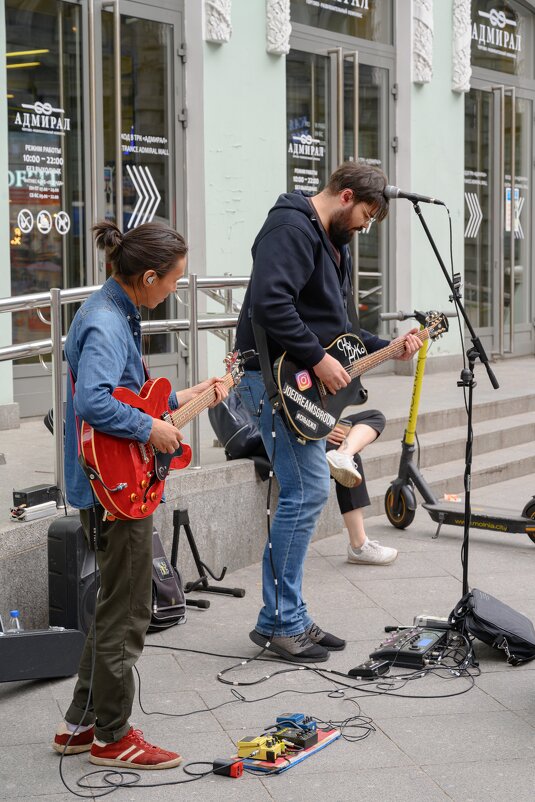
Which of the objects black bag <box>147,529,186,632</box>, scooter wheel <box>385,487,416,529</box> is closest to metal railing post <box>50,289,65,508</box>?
black bag <box>147,529,186,632</box>

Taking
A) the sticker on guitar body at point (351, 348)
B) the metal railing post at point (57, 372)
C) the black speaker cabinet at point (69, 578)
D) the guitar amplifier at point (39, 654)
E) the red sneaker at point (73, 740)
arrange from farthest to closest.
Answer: the metal railing post at point (57, 372) < the sticker on guitar body at point (351, 348) < the black speaker cabinet at point (69, 578) < the guitar amplifier at point (39, 654) < the red sneaker at point (73, 740)

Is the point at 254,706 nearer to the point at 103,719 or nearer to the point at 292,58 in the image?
the point at 103,719

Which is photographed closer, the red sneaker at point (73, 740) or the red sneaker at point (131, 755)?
the red sneaker at point (131, 755)

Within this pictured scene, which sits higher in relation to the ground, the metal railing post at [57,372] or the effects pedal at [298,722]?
the metal railing post at [57,372]

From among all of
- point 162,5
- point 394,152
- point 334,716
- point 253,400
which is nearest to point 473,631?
point 334,716

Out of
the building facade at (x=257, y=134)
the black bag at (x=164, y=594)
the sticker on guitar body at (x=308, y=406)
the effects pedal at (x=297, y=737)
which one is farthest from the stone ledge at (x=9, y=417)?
the effects pedal at (x=297, y=737)

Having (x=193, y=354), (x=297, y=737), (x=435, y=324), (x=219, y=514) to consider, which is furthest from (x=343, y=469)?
(x=297, y=737)

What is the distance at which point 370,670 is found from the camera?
4.63m

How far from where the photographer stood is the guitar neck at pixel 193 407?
408 cm

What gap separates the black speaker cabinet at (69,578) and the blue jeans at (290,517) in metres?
0.75

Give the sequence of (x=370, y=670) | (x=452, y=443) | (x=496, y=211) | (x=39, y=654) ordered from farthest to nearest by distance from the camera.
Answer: (x=496, y=211)
(x=452, y=443)
(x=370, y=670)
(x=39, y=654)

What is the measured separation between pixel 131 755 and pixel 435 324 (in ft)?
10.1

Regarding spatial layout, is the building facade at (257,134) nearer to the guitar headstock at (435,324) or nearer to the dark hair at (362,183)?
the guitar headstock at (435,324)

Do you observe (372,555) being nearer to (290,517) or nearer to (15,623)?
(290,517)
